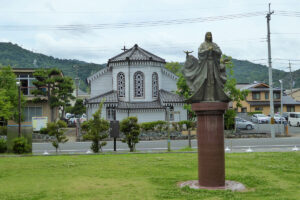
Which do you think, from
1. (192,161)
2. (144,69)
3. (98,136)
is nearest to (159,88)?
(144,69)

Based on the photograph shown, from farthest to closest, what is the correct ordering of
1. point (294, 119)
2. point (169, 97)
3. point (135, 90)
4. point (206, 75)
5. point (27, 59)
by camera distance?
1. point (27, 59)
2. point (294, 119)
3. point (135, 90)
4. point (169, 97)
5. point (206, 75)

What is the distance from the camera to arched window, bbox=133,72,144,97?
38219mm

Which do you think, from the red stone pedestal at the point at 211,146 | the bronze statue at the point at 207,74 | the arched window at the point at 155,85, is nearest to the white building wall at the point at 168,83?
the arched window at the point at 155,85

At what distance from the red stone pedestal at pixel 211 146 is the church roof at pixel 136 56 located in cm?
2927

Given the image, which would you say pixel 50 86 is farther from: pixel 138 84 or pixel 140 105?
pixel 140 105

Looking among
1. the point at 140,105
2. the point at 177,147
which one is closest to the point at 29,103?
the point at 140,105

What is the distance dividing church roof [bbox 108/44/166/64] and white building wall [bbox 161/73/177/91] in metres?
2.25

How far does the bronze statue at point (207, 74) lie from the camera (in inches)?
361

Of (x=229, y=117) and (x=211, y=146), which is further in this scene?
(x=229, y=117)

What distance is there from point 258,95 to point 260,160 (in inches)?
1923

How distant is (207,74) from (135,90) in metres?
29.1

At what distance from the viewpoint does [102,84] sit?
133ft

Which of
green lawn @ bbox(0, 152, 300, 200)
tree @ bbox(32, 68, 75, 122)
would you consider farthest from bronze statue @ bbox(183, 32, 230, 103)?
tree @ bbox(32, 68, 75, 122)

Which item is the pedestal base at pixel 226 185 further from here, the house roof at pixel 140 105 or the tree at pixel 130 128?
the house roof at pixel 140 105
